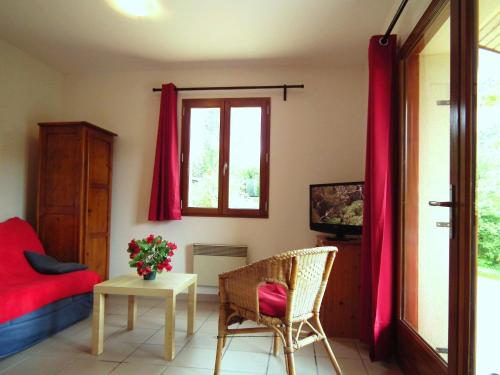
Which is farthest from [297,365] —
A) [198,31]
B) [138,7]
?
[138,7]

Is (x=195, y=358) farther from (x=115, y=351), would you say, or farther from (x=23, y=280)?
(x=23, y=280)

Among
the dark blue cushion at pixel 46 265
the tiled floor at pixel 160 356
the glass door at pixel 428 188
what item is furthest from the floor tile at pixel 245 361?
the dark blue cushion at pixel 46 265

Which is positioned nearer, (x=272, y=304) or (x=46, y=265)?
(x=272, y=304)

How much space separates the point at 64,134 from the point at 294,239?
256 cm

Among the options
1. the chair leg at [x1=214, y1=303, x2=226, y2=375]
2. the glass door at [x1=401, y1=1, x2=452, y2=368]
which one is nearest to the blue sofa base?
the chair leg at [x1=214, y1=303, x2=226, y2=375]

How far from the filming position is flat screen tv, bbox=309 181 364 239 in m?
2.64

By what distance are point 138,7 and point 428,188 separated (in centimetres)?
246

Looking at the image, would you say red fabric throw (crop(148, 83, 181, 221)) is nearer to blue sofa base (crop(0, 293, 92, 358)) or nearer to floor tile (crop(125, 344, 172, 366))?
blue sofa base (crop(0, 293, 92, 358))

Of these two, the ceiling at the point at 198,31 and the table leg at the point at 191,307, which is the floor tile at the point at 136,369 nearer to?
the table leg at the point at 191,307

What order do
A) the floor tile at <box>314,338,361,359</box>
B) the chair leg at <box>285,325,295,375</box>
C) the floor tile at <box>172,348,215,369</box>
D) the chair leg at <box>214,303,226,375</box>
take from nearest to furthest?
the chair leg at <box>285,325,295,375</box>
the chair leg at <box>214,303,226,375</box>
the floor tile at <box>172,348,215,369</box>
the floor tile at <box>314,338,361,359</box>

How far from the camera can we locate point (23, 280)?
2.56 meters

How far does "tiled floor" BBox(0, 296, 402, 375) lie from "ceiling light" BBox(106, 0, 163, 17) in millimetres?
2586

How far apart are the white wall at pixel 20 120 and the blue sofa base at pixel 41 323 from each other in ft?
3.95

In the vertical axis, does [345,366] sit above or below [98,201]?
below
